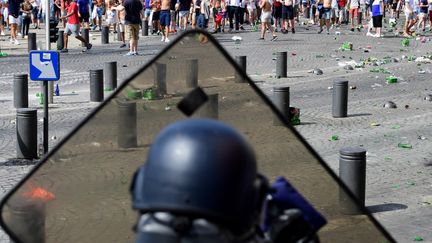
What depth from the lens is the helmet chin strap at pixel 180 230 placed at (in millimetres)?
1796

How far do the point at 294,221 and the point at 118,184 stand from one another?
→ 607 mm

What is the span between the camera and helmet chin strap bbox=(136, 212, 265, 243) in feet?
5.89

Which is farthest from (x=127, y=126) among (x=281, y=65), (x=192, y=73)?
(x=281, y=65)

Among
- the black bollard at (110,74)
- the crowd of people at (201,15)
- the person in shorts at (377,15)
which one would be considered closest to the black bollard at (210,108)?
the black bollard at (110,74)

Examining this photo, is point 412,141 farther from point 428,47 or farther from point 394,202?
A: point 428,47

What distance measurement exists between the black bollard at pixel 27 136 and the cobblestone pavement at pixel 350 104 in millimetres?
252

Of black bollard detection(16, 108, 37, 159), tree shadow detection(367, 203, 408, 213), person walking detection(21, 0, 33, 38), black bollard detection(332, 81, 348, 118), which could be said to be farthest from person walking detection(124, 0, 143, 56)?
tree shadow detection(367, 203, 408, 213)

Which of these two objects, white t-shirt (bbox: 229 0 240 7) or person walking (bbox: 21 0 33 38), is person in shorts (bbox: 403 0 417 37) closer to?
white t-shirt (bbox: 229 0 240 7)

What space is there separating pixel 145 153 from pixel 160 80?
0.19 meters

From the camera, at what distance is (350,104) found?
17031 mm

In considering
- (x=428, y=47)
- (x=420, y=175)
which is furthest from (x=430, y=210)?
(x=428, y=47)

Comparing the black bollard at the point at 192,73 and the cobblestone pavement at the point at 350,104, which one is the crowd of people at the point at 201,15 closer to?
the cobblestone pavement at the point at 350,104

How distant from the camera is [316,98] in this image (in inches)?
697

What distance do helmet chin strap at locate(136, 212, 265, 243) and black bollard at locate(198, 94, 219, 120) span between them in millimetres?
537
